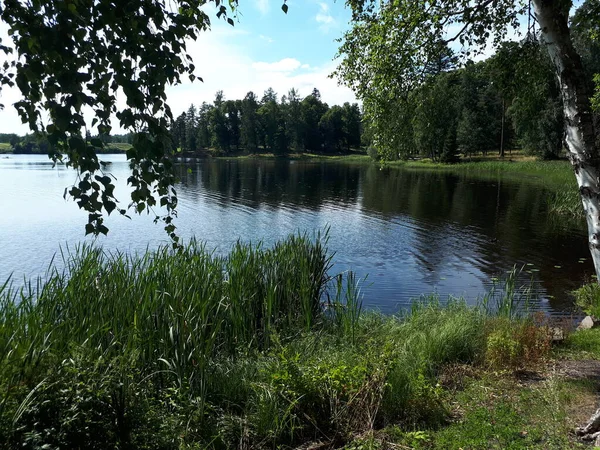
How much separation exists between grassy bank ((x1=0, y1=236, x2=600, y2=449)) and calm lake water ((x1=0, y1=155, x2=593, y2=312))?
3.73m

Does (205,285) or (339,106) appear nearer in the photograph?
(205,285)

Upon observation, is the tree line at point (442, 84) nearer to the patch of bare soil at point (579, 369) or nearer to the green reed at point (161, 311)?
the green reed at point (161, 311)

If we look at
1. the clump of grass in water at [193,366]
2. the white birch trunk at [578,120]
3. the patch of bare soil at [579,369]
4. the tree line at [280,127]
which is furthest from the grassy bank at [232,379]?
the tree line at [280,127]

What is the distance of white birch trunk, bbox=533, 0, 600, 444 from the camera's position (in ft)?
12.7

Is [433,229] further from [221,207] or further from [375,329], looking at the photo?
[375,329]

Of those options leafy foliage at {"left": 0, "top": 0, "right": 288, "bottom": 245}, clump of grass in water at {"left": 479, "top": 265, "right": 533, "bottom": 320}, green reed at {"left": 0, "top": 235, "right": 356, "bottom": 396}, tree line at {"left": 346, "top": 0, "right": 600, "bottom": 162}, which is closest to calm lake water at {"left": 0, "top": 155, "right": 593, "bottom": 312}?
clump of grass in water at {"left": 479, "top": 265, "right": 533, "bottom": 320}

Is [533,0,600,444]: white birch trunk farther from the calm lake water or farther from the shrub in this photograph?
the calm lake water

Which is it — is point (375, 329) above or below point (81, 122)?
below

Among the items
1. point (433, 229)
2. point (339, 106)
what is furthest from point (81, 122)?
point (339, 106)

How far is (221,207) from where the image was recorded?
90.0 feet

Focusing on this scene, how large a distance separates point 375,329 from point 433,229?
15.5 m

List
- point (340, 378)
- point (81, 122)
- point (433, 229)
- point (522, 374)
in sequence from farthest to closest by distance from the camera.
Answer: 1. point (433, 229)
2. point (522, 374)
3. point (340, 378)
4. point (81, 122)

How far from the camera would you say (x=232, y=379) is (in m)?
4.91

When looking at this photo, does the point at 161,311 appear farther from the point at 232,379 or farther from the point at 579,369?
the point at 579,369
